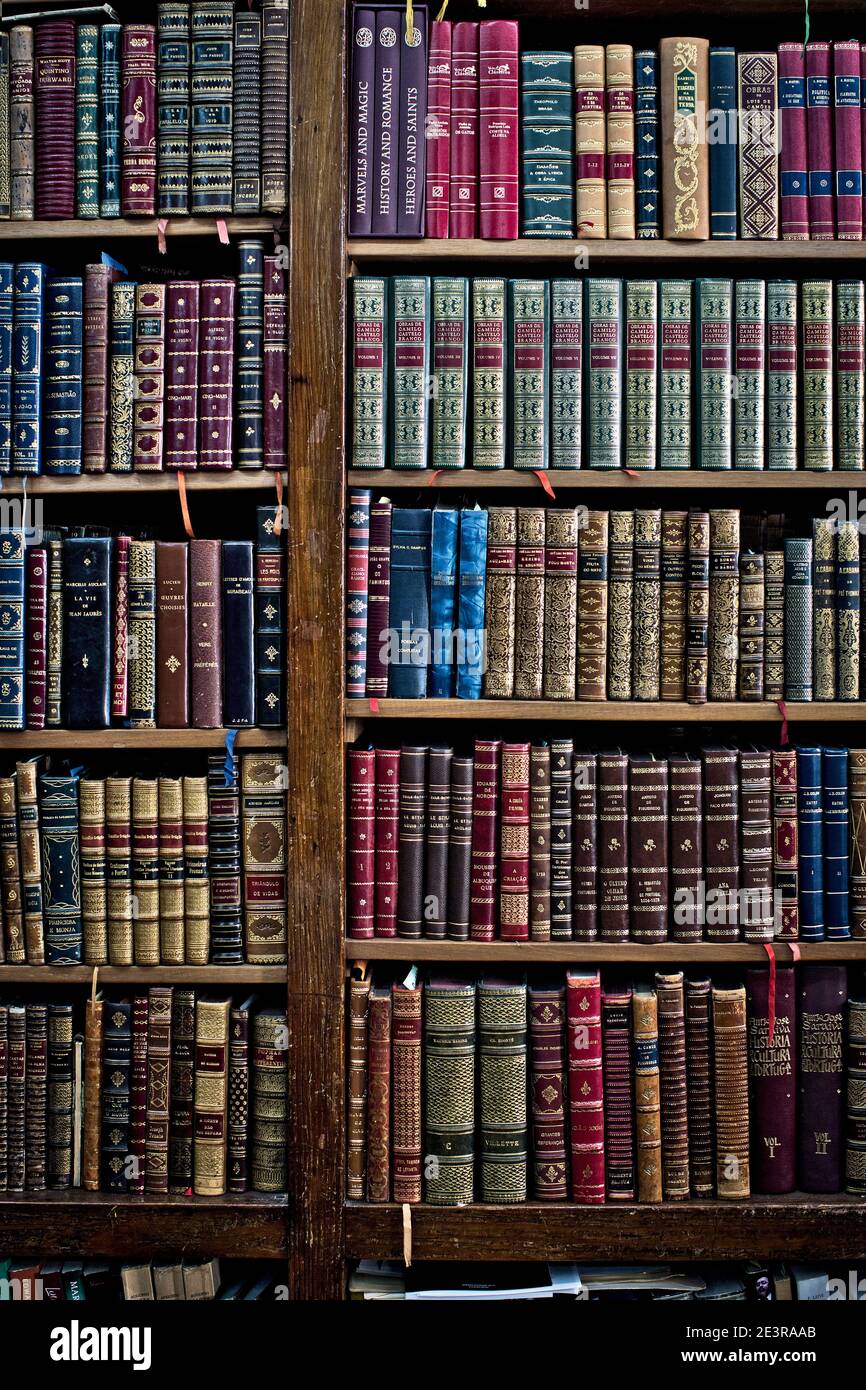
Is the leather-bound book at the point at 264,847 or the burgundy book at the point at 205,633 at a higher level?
the burgundy book at the point at 205,633

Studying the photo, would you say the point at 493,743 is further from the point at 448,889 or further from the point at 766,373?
the point at 766,373

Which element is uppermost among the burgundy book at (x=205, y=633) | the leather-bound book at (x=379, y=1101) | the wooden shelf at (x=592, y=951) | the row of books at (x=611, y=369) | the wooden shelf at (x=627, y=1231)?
the row of books at (x=611, y=369)

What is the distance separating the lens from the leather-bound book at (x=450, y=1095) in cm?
150

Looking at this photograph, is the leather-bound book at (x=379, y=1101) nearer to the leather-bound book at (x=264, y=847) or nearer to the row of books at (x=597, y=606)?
the leather-bound book at (x=264, y=847)

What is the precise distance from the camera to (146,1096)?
→ 1.52 meters

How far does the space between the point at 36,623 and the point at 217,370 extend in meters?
0.46

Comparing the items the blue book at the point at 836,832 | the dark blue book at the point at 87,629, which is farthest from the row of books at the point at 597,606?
the dark blue book at the point at 87,629

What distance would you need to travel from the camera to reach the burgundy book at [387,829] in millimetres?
1508

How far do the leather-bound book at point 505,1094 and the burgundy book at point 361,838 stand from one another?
218 mm

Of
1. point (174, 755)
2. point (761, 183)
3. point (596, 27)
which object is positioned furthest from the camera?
point (174, 755)

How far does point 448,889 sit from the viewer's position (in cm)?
152

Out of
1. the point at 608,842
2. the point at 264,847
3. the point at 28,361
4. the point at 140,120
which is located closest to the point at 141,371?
the point at 28,361

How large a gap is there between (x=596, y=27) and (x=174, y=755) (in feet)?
4.49
